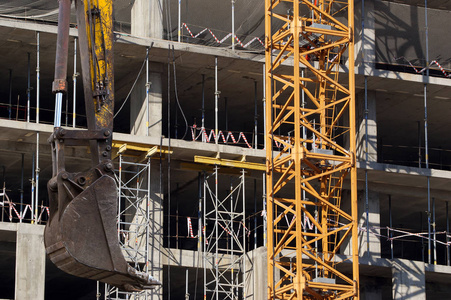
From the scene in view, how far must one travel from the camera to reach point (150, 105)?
38.9m

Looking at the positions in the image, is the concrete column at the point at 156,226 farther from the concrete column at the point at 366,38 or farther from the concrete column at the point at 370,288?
the concrete column at the point at 366,38

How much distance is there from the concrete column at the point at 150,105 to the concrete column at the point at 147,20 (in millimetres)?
1193

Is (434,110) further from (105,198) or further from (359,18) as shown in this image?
(105,198)

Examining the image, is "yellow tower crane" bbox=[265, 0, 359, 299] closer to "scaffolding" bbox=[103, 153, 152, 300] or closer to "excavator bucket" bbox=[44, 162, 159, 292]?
"scaffolding" bbox=[103, 153, 152, 300]

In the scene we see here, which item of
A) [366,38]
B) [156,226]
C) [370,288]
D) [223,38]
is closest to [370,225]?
[370,288]

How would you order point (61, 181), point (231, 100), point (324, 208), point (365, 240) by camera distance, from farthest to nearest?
1. point (231, 100)
2. point (365, 240)
3. point (324, 208)
4. point (61, 181)

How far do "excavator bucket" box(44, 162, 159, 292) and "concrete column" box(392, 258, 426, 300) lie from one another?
26.5 meters

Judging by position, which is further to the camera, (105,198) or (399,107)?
(399,107)

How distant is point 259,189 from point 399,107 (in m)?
6.68

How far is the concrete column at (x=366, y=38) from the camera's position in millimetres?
41781

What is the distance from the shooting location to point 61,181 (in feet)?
43.8

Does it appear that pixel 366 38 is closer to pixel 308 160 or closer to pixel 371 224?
pixel 371 224

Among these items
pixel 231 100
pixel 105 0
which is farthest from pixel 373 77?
pixel 105 0

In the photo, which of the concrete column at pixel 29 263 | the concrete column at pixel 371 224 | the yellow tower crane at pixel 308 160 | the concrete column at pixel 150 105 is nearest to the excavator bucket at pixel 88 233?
the concrete column at pixel 29 263
